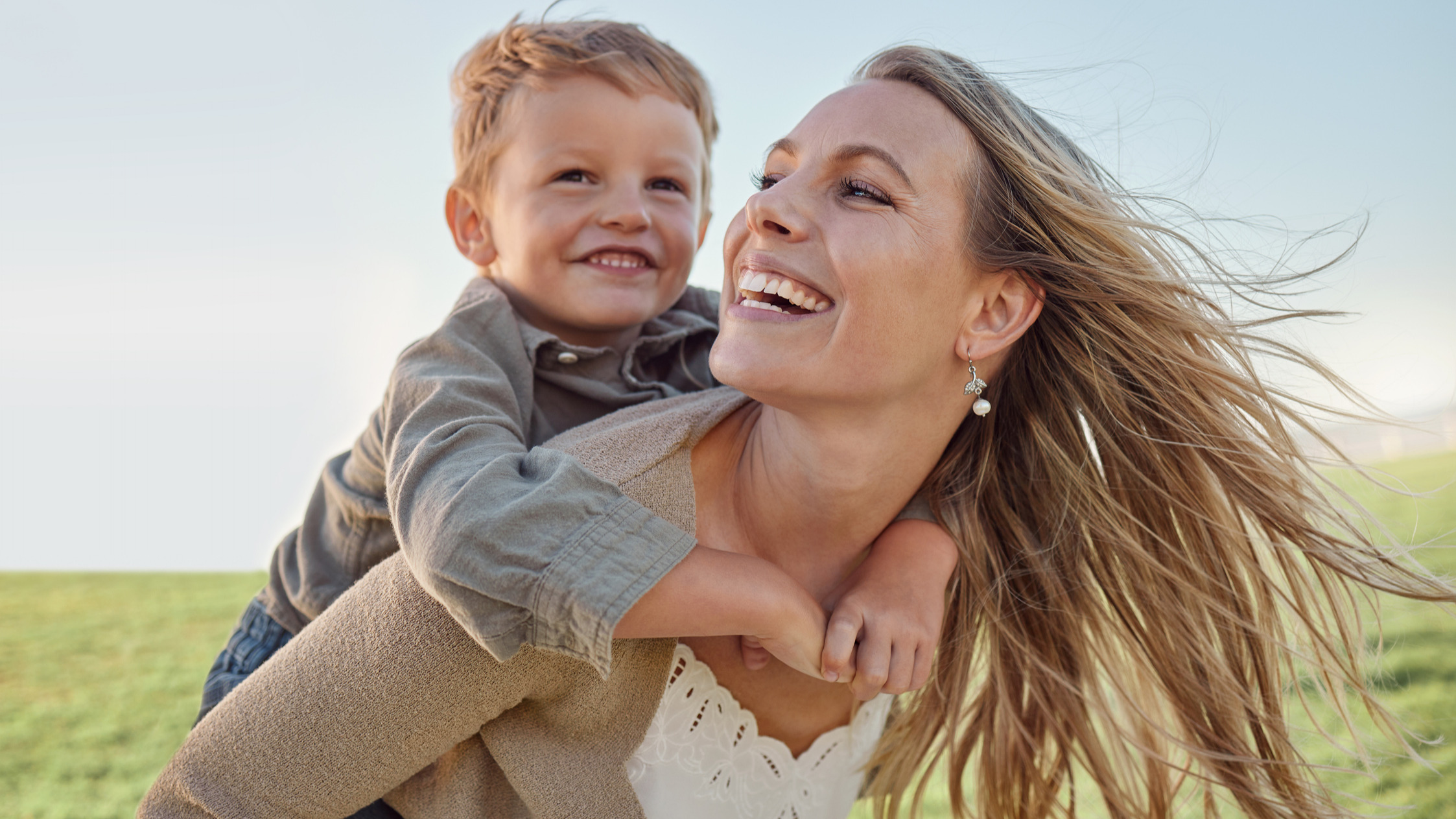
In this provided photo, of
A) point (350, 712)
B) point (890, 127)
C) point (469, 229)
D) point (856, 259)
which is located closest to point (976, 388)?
point (856, 259)

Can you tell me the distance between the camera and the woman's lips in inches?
72.3

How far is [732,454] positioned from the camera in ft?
7.09

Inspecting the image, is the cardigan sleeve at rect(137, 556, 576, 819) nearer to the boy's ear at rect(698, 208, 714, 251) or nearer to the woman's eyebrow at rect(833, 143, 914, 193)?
the woman's eyebrow at rect(833, 143, 914, 193)

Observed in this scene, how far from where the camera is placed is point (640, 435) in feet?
6.31

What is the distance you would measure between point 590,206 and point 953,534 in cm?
121

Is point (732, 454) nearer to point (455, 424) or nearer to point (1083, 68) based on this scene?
point (455, 424)

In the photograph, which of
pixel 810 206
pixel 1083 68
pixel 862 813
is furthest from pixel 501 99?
pixel 862 813

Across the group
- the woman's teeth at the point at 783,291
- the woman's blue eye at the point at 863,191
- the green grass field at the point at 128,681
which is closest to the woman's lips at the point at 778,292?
the woman's teeth at the point at 783,291

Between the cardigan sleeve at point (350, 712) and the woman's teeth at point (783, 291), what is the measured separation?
76 centimetres

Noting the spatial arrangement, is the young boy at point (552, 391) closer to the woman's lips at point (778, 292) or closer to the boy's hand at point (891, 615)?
the boy's hand at point (891, 615)

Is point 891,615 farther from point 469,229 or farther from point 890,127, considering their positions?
point 469,229

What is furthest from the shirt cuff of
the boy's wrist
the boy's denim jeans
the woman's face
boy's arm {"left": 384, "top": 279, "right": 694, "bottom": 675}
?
the boy's denim jeans

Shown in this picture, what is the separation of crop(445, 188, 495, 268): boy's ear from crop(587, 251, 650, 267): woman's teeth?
0.39 meters

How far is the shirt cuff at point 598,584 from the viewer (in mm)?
1438
